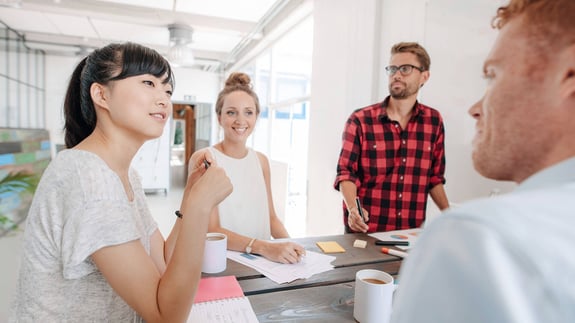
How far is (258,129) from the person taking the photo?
21.2 feet

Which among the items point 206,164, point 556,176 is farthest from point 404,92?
point 556,176

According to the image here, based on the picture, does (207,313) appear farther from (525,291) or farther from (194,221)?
(525,291)

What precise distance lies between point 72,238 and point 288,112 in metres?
4.96

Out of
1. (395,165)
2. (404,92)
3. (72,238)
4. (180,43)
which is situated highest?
(180,43)

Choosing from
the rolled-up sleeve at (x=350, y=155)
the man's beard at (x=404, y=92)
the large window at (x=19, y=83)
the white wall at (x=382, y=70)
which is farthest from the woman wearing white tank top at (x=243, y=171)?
the large window at (x=19, y=83)

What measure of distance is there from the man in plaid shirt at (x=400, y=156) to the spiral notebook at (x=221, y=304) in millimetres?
1027

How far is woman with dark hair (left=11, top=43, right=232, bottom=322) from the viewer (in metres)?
0.74

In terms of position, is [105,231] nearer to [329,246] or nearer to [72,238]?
[72,238]

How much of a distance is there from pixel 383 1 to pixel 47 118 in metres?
7.24

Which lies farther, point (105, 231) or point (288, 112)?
point (288, 112)

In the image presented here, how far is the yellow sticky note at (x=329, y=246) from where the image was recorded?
53.5 inches

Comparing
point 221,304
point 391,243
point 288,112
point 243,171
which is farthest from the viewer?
point 288,112

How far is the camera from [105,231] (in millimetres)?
729

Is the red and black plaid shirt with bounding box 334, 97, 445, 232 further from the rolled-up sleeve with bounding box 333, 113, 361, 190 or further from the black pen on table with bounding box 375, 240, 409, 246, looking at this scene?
the black pen on table with bounding box 375, 240, 409, 246
